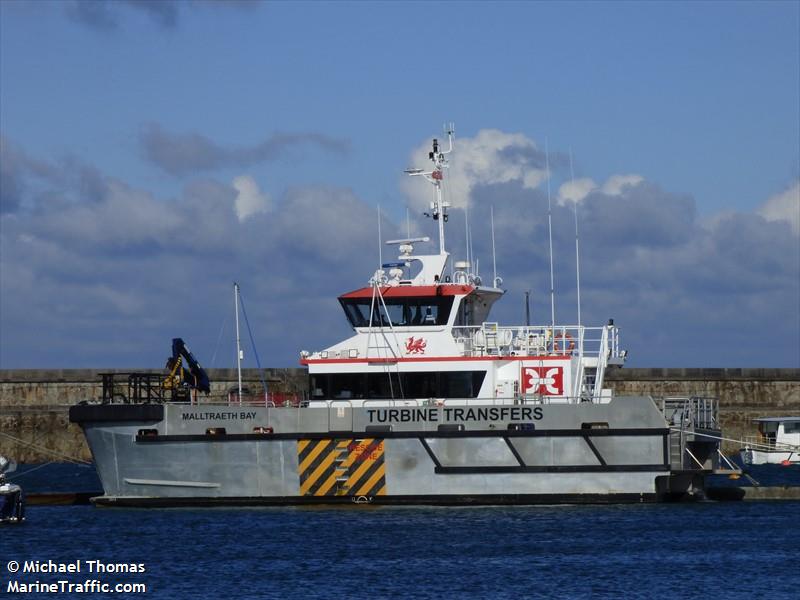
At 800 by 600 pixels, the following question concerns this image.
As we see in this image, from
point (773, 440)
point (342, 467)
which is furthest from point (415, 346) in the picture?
point (773, 440)

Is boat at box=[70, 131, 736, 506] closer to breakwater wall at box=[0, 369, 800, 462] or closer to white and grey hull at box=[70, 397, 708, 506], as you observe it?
white and grey hull at box=[70, 397, 708, 506]

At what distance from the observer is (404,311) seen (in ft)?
89.5

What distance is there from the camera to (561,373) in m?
26.4

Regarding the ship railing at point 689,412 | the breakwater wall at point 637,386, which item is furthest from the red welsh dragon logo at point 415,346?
the breakwater wall at point 637,386

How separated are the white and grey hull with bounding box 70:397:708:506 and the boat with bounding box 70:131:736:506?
0.03 m

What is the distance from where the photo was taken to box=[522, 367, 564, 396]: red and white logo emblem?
2639 centimetres

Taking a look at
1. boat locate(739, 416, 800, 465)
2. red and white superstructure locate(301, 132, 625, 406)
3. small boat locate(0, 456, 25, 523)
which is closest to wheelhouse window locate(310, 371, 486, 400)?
red and white superstructure locate(301, 132, 625, 406)

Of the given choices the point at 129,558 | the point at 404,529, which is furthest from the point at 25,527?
the point at 404,529

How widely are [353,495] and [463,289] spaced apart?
4.55 m

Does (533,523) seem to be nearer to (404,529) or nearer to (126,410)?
(404,529)

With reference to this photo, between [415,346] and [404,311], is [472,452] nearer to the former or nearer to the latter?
[415,346]

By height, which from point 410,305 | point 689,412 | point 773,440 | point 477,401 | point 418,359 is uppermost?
point 410,305

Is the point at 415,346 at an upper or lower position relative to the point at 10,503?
upper

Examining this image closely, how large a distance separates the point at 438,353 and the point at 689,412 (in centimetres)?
488
